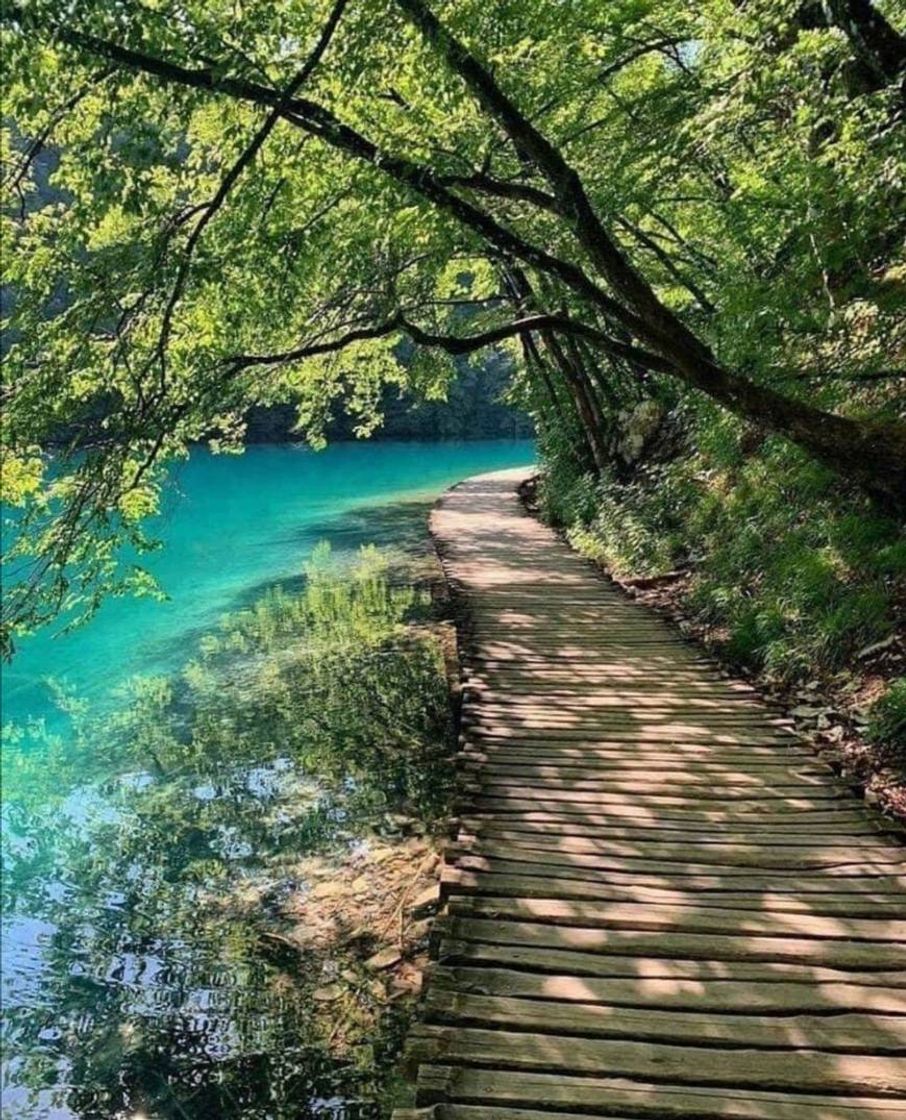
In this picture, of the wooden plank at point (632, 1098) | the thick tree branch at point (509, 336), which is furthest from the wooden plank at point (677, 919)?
the thick tree branch at point (509, 336)

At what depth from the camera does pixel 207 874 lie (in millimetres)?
6582

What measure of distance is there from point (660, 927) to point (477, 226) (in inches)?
172

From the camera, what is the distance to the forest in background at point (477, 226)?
193 inches

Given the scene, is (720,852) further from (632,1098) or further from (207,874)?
(207,874)

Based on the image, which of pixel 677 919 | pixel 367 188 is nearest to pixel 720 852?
pixel 677 919

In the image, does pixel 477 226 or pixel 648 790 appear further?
pixel 477 226

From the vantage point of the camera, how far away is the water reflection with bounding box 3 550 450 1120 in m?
4.55

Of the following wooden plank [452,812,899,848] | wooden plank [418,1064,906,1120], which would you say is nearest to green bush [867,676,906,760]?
wooden plank [452,812,899,848]

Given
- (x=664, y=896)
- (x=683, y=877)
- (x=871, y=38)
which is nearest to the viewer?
(x=664, y=896)

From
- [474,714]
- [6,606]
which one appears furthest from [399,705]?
[6,606]

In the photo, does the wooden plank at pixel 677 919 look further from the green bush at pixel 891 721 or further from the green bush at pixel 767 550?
the green bush at pixel 767 550

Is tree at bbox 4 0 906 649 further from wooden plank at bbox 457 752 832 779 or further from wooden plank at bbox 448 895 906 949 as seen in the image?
wooden plank at bbox 448 895 906 949

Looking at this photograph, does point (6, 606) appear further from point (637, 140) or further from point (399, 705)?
point (637, 140)

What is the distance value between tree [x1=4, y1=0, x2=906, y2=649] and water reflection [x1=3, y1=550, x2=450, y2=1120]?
2232 millimetres
